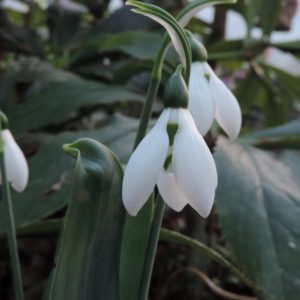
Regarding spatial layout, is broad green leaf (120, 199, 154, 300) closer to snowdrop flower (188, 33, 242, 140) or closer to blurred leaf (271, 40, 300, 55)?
snowdrop flower (188, 33, 242, 140)

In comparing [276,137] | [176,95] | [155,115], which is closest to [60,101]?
[155,115]

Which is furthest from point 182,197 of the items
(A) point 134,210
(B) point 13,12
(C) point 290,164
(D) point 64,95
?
(B) point 13,12

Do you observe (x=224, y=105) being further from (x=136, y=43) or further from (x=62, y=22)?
(x=62, y=22)

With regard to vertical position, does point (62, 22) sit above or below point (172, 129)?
below

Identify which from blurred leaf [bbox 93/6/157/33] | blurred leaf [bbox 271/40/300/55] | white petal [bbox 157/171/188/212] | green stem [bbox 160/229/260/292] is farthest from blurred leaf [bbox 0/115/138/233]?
blurred leaf [bbox 93/6/157/33]

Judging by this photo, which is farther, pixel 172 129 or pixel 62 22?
pixel 62 22

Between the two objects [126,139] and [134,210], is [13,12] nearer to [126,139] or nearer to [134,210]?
[126,139]

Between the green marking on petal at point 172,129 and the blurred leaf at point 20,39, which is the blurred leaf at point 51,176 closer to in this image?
the green marking on petal at point 172,129
